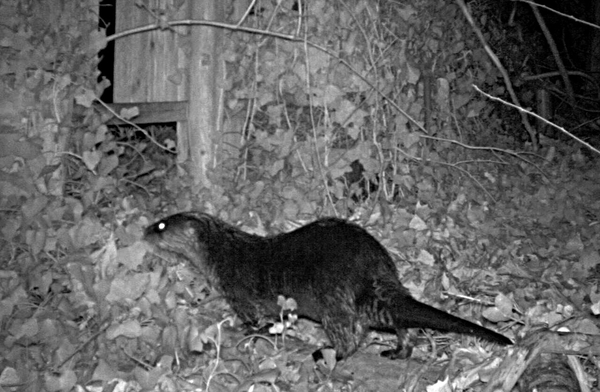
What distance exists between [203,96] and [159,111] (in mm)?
374

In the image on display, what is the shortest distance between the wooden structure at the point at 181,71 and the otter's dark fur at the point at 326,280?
4.46 ft

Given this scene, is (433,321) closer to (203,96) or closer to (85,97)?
(85,97)

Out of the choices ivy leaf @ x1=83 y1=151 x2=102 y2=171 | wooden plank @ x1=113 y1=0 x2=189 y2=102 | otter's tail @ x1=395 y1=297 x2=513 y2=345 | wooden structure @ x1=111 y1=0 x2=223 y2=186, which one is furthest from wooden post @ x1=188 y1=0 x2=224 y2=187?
otter's tail @ x1=395 y1=297 x2=513 y2=345

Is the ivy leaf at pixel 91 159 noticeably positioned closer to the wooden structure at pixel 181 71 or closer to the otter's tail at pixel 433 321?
the wooden structure at pixel 181 71

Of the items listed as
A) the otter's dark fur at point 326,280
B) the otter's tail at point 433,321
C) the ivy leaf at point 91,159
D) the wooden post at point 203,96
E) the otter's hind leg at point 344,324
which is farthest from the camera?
the wooden post at point 203,96

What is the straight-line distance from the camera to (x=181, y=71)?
18.8 ft

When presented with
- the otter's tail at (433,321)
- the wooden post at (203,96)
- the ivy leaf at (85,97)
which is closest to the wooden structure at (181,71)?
the wooden post at (203,96)

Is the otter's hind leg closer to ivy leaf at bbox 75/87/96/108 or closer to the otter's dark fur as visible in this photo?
the otter's dark fur

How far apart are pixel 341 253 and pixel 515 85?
289 inches

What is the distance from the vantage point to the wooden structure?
5621 millimetres

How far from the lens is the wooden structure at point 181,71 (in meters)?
5.62

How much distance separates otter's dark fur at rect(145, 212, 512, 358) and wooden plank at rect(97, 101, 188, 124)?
150 cm

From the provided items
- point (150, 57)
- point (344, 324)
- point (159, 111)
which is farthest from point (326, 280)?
point (150, 57)

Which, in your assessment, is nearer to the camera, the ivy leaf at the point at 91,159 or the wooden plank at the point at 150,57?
the ivy leaf at the point at 91,159
